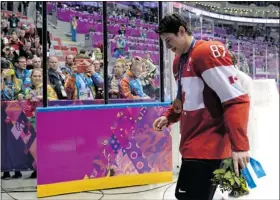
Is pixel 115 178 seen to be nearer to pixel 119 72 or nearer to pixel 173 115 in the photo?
pixel 119 72

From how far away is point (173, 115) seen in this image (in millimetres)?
1810

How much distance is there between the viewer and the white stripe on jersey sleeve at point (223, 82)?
4.53ft

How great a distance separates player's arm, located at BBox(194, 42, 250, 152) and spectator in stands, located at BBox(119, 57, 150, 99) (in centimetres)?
246

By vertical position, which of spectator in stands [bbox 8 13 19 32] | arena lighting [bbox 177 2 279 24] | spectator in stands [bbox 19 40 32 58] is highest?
arena lighting [bbox 177 2 279 24]

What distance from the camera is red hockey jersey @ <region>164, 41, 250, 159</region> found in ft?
4.46

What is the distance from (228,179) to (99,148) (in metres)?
2.24

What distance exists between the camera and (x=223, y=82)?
139 centimetres

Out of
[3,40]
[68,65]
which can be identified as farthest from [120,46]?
[3,40]

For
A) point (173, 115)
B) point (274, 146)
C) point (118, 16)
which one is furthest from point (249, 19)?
point (173, 115)

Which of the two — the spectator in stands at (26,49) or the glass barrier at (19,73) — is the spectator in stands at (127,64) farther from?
the spectator in stands at (26,49)

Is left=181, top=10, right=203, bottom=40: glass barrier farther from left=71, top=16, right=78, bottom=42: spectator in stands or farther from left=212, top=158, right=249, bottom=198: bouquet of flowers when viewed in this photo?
left=212, top=158, right=249, bottom=198: bouquet of flowers

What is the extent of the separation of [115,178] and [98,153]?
309 millimetres

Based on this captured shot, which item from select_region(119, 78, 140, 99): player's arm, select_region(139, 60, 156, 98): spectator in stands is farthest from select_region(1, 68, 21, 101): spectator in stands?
select_region(139, 60, 156, 98): spectator in stands

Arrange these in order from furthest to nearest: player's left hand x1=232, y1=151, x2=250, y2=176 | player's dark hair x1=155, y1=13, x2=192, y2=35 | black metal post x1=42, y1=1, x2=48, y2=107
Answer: black metal post x1=42, y1=1, x2=48, y2=107 → player's dark hair x1=155, y1=13, x2=192, y2=35 → player's left hand x1=232, y1=151, x2=250, y2=176
